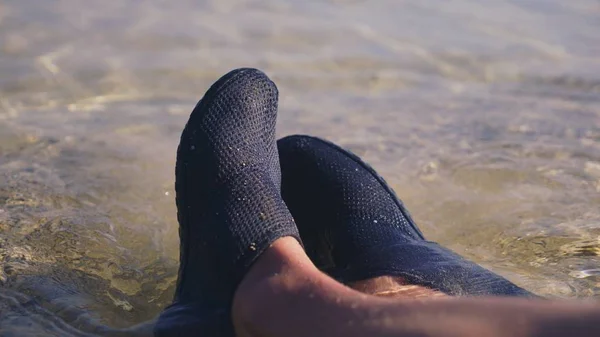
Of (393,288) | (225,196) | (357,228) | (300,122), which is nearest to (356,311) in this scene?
(393,288)

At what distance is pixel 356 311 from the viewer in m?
1.29

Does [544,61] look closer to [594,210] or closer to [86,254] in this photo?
[594,210]

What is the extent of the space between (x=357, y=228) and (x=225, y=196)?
0.38 metres

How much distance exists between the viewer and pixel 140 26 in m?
4.35

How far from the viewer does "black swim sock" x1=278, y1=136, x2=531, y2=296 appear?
5.92ft

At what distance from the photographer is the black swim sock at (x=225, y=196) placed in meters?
1.70

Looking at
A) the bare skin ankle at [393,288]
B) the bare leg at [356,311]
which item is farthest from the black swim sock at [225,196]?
the bare skin ankle at [393,288]

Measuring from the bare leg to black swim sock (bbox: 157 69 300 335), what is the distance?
81mm

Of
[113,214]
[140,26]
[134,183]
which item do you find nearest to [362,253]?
[113,214]

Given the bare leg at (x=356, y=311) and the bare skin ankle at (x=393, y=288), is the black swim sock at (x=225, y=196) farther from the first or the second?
the bare skin ankle at (x=393, y=288)

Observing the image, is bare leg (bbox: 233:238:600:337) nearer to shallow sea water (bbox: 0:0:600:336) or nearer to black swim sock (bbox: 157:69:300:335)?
black swim sock (bbox: 157:69:300:335)

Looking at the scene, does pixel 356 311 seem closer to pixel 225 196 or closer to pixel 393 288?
pixel 393 288

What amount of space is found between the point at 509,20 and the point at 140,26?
90.2 inches

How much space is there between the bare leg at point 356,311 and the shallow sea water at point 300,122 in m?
0.49
